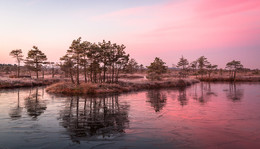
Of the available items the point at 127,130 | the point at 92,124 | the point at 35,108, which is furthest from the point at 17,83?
the point at 127,130

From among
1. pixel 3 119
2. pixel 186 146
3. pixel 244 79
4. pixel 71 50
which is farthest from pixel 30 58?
pixel 244 79

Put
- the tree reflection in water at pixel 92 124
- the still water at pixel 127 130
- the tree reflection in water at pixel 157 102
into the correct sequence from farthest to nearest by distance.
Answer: the tree reflection in water at pixel 157 102
the tree reflection in water at pixel 92 124
the still water at pixel 127 130

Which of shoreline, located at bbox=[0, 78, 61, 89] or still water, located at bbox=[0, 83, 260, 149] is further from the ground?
shoreline, located at bbox=[0, 78, 61, 89]

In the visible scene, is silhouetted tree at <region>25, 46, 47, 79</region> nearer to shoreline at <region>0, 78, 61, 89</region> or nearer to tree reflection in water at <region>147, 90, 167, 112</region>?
shoreline at <region>0, 78, 61, 89</region>

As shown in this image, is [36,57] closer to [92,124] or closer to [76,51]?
[76,51]

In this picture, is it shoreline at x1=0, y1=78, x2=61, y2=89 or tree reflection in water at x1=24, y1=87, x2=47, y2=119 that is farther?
shoreline at x1=0, y1=78, x2=61, y2=89

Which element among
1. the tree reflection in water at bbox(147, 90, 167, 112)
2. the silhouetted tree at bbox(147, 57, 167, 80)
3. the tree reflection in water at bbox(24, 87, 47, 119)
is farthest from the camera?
the silhouetted tree at bbox(147, 57, 167, 80)

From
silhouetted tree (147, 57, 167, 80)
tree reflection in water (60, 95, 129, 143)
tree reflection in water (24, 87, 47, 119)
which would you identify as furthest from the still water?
silhouetted tree (147, 57, 167, 80)

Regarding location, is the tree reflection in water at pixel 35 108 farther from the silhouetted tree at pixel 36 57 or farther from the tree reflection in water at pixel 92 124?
the silhouetted tree at pixel 36 57

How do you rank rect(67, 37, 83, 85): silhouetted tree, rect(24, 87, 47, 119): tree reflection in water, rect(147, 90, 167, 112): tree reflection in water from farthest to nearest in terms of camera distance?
rect(67, 37, 83, 85): silhouetted tree < rect(147, 90, 167, 112): tree reflection in water < rect(24, 87, 47, 119): tree reflection in water

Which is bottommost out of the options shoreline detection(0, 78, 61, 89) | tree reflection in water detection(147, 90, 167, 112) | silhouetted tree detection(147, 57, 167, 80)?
tree reflection in water detection(147, 90, 167, 112)

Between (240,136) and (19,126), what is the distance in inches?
692

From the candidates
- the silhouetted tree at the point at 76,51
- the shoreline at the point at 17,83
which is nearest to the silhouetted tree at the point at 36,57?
the shoreline at the point at 17,83

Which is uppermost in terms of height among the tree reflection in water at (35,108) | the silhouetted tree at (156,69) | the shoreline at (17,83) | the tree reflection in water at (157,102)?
the silhouetted tree at (156,69)
